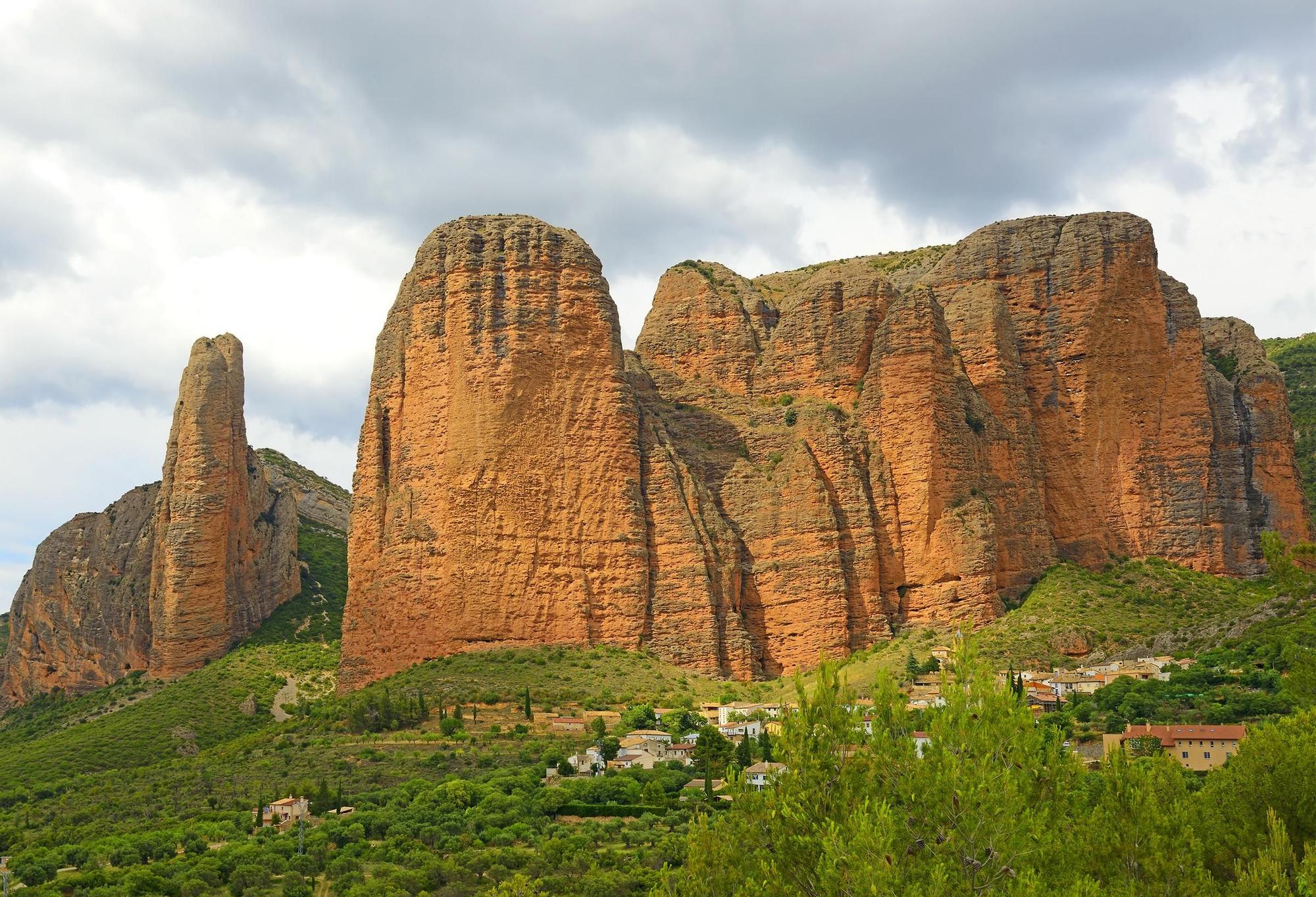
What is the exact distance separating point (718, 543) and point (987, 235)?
25.6 meters

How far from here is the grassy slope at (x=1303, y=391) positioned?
9662 centimetres

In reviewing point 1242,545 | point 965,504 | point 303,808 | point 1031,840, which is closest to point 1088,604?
point 965,504

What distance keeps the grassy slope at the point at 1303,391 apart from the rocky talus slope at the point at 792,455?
13630mm

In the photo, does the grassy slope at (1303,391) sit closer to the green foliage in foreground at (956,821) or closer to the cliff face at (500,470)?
the cliff face at (500,470)

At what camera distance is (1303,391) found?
111500mm

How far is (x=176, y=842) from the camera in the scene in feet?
161

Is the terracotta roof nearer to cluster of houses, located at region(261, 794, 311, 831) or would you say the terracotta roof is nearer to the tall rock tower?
cluster of houses, located at region(261, 794, 311, 831)

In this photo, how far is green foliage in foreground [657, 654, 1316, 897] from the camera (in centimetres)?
2423

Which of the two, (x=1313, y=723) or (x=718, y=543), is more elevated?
(x=718, y=543)

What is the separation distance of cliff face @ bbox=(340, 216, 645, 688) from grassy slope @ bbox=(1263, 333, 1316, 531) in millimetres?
44131

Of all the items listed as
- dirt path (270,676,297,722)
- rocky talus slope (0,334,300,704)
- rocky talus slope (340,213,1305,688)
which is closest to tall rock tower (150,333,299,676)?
rocky talus slope (0,334,300,704)

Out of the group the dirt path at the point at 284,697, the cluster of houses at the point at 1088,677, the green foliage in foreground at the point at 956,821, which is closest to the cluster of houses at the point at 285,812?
the dirt path at the point at 284,697

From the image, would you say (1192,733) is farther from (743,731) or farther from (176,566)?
(176,566)

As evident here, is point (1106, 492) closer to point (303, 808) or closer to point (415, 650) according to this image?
point (415, 650)
